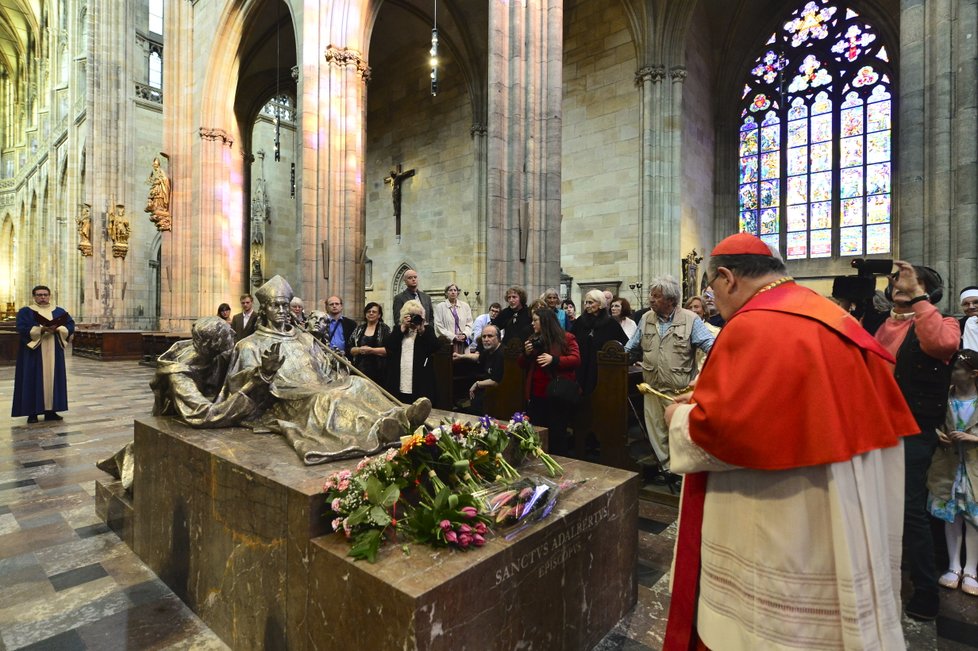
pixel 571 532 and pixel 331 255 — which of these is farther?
pixel 331 255

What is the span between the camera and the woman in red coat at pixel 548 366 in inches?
187

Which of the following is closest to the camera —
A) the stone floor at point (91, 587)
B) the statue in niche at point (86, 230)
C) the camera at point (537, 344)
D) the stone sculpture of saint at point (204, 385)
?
the stone floor at point (91, 587)

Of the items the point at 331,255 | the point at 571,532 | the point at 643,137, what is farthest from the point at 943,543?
the point at 643,137

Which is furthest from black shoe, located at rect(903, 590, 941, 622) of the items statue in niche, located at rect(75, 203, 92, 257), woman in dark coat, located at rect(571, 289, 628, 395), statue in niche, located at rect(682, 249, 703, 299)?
statue in niche, located at rect(75, 203, 92, 257)

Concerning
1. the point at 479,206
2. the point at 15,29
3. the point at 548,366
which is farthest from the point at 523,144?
the point at 15,29

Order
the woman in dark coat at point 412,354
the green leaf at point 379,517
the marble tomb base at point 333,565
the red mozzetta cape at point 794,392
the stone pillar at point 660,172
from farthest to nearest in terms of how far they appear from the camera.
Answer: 1. the stone pillar at point 660,172
2. the woman in dark coat at point 412,354
3. the green leaf at point 379,517
4. the marble tomb base at point 333,565
5. the red mozzetta cape at point 794,392

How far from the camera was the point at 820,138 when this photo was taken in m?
15.0

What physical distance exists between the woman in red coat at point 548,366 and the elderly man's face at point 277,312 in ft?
7.07

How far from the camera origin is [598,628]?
2541 millimetres

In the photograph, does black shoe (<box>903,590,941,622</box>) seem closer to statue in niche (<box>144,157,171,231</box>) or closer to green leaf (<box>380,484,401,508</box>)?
green leaf (<box>380,484,401,508</box>)

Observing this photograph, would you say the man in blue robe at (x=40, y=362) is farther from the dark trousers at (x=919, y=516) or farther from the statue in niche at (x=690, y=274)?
the statue in niche at (x=690, y=274)

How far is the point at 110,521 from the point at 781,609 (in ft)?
14.0

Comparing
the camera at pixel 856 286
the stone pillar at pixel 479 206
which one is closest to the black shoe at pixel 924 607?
the camera at pixel 856 286

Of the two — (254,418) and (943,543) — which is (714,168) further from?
(254,418)
